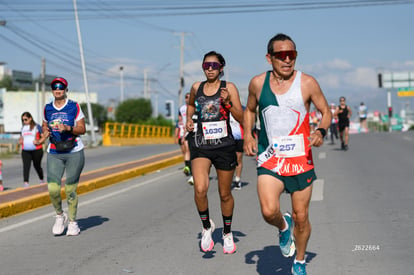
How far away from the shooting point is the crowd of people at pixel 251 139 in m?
4.86

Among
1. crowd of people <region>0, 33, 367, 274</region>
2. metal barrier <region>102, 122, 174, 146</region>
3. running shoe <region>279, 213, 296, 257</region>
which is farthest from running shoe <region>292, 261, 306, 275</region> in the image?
metal barrier <region>102, 122, 174, 146</region>

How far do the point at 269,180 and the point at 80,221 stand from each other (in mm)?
4459

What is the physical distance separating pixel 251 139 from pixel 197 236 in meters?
2.20

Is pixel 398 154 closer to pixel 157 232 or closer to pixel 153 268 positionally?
pixel 157 232

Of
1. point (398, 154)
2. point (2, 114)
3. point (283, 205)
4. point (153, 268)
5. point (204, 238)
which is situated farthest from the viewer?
point (2, 114)

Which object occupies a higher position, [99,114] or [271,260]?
[99,114]

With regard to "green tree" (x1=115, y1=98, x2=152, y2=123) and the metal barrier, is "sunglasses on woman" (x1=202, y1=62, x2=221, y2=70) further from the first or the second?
"green tree" (x1=115, y1=98, x2=152, y2=123)

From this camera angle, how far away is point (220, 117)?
6.36m

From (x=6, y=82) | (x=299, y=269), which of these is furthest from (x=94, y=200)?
(x=6, y=82)

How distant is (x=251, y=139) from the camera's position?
5.25 meters

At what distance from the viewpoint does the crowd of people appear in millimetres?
4855

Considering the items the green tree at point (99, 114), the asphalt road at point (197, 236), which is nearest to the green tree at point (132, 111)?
the green tree at point (99, 114)

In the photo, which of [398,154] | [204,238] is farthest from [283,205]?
[398,154]

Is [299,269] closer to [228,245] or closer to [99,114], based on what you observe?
[228,245]
